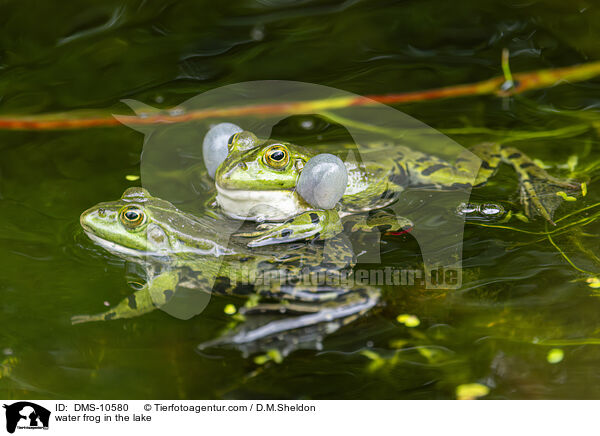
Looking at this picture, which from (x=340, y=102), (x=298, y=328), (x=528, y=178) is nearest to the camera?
(x=298, y=328)

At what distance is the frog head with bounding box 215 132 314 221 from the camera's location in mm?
2682

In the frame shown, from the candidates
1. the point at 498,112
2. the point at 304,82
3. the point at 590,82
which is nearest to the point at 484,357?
the point at 498,112

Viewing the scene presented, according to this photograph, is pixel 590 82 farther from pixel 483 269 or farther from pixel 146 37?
pixel 146 37

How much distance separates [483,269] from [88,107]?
2.92 meters

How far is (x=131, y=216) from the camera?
8.35 feet

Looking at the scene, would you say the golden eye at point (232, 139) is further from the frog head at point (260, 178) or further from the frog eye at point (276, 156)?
the frog eye at point (276, 156)

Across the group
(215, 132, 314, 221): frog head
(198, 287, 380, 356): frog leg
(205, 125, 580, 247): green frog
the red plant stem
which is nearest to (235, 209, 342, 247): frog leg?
(205, 125, 580, 247): green frog

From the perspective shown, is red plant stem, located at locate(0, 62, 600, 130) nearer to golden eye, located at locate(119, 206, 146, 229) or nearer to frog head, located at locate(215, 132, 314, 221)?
frog head, located at locate(215, 132, 314, 221)

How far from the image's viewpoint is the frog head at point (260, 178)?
268 centimetres

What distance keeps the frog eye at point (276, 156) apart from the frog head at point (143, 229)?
47cm

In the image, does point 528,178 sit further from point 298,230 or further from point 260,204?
point 260,204

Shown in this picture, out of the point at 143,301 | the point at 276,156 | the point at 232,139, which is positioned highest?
the point at 232,139

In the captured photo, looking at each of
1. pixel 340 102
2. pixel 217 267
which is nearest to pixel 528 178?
pixel 340 102

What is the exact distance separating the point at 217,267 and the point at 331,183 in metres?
0.69
